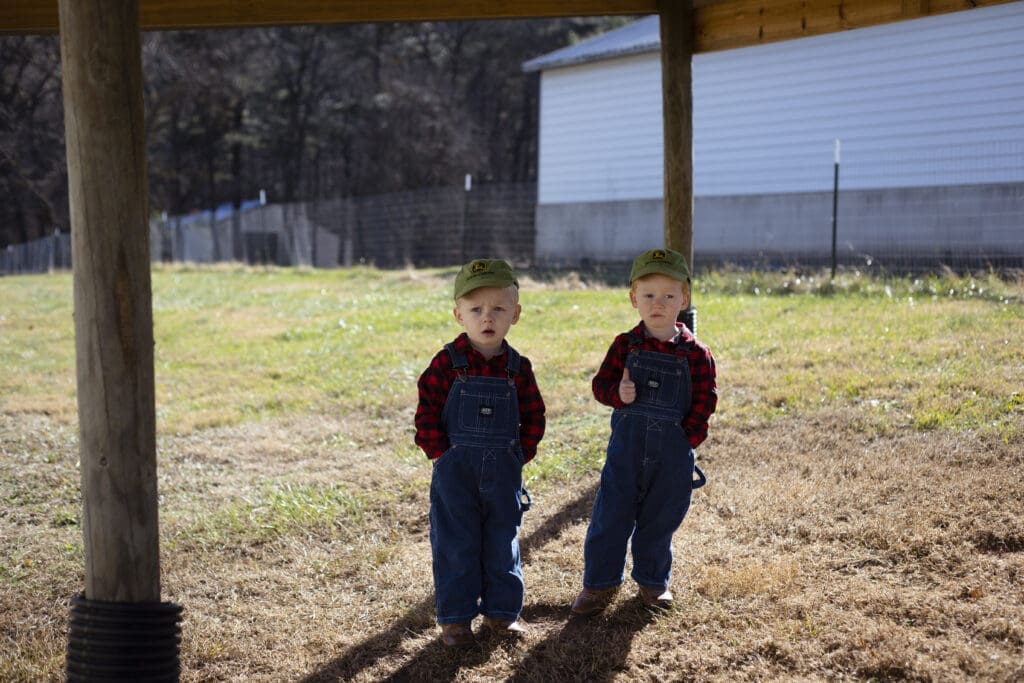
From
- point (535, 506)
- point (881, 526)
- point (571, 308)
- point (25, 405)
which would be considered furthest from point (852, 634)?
point (571, 308)

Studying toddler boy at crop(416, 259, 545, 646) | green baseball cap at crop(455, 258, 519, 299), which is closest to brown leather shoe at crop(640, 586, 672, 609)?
toddler boy at crop(416, 259, 545, 646)

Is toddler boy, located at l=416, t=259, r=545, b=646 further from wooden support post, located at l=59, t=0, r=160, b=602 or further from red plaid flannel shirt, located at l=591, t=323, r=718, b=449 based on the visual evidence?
wooden support post, located at l=59, t=0, r=160, b=602

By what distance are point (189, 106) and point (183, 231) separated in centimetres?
1287

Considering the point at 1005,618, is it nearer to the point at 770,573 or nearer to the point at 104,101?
the point at 770,573

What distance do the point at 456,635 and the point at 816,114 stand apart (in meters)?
16.1

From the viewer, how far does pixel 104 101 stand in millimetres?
3064

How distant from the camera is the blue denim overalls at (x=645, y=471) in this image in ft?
12.6

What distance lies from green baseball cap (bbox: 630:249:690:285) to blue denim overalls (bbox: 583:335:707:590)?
27cm

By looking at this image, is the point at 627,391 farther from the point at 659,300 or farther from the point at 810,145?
the point at 810,145

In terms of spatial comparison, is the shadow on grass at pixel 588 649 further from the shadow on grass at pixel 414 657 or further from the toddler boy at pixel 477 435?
the toddler boy at pixel 477 435

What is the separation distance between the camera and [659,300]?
3.82m

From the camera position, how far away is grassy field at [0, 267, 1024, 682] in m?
3.80

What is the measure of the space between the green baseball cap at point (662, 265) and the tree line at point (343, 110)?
3510 centimetres

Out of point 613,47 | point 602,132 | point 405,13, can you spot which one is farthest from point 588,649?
point 602,132
